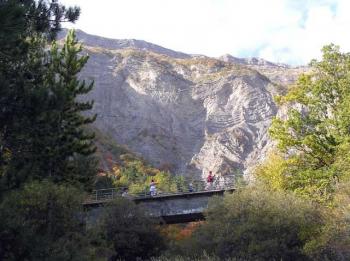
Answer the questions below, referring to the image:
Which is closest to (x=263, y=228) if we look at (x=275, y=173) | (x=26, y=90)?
(x=275, y=173)

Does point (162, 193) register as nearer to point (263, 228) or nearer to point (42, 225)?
point (263, 228)

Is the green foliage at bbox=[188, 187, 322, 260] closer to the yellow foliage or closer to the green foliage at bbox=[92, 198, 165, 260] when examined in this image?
the yellow foliage

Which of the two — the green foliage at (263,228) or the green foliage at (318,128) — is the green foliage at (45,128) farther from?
the green foliage at (318,128)

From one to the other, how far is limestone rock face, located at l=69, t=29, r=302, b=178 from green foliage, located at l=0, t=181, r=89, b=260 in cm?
8748

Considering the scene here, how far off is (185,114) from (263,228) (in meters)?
100

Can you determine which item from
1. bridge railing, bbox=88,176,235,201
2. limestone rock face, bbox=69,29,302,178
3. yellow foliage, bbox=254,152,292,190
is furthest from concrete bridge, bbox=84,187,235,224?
limestone rock face, bbox=69,29,302,178

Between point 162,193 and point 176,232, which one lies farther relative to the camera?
point 176,232

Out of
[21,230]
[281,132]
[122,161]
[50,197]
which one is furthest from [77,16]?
[122,161]

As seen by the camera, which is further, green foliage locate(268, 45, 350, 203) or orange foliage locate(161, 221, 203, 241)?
orange foliage locate(161, 221, 203, 241)

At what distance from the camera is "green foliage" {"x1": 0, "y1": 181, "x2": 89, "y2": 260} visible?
584 inches

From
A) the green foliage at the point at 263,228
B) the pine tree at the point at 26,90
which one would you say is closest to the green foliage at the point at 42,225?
the pine tree at the point at 26,90

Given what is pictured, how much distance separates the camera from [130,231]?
29031mm

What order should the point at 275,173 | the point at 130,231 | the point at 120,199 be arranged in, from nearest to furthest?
1. the point at 275,173
2. the point at 130,231
3. the point at 120,199

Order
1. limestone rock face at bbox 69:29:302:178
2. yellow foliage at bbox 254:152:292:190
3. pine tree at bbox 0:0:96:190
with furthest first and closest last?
limestone rock face at bbox 69:29:302:178 < yellow foliage at bbox 254:152:292:190 < pine tree at bbox 0:0:96:190
